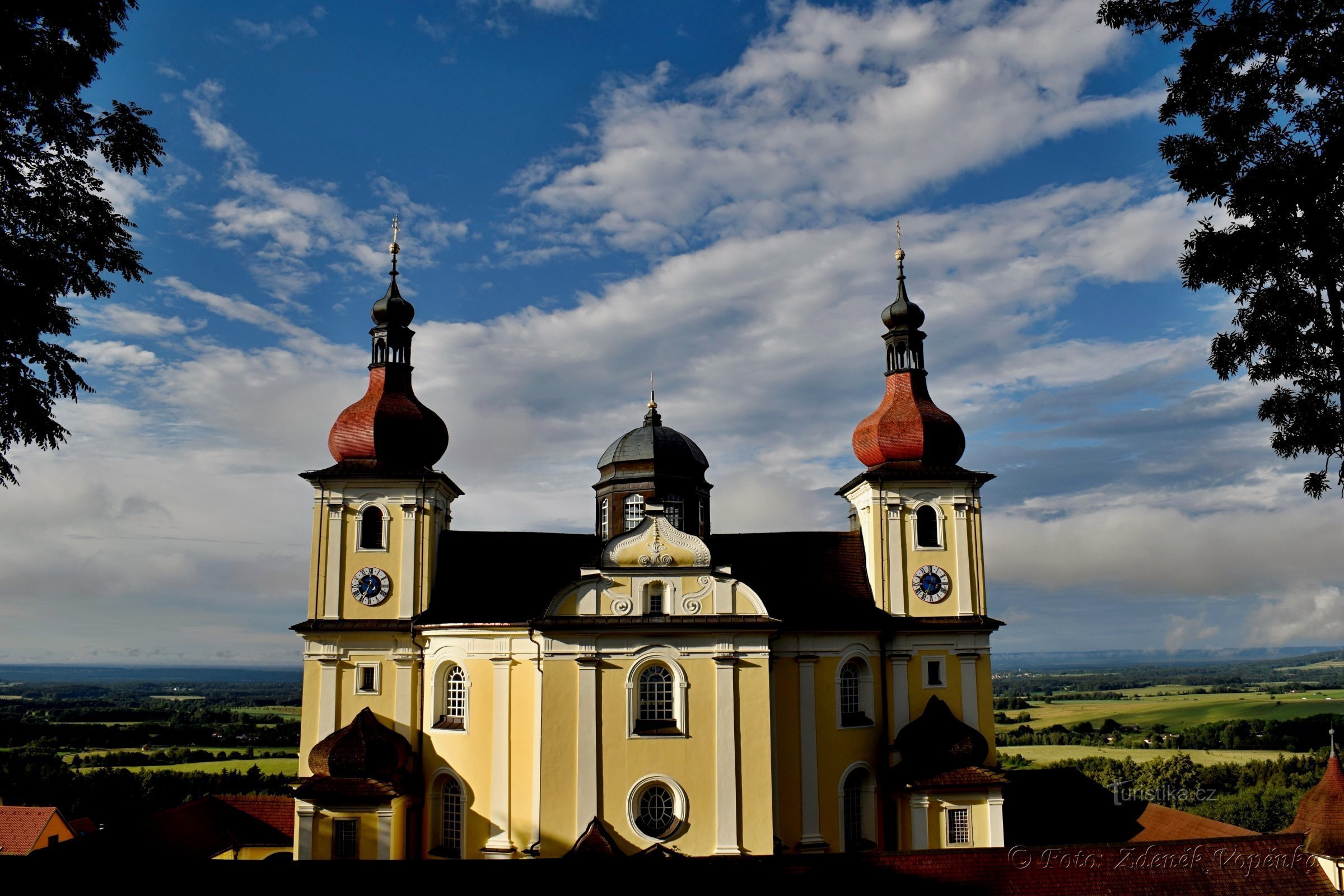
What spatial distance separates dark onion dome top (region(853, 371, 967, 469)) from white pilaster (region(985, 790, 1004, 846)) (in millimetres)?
9671

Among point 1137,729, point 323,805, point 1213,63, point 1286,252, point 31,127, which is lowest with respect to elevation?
point 1137,729

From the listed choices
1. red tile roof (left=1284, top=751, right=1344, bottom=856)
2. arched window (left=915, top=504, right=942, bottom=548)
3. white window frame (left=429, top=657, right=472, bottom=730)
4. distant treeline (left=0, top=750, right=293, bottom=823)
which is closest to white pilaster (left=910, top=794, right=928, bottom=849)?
arched window (left=915, top=504, right=942, bottom=548)

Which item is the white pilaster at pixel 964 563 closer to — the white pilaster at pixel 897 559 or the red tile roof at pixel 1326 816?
the white pilaster at pixel 897 559

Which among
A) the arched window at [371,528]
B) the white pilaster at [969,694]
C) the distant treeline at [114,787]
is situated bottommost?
the distant treeline at [114,787]

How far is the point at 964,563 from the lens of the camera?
96.4 feet

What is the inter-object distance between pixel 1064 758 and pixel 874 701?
50.3 metres

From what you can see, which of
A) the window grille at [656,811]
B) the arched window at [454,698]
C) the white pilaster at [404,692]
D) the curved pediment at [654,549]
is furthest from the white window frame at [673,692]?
the white pilaster at [404,692]

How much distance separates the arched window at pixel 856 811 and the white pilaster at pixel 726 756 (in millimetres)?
4171

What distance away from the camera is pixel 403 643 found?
2816 cm

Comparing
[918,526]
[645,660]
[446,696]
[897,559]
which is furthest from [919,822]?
[446,696]

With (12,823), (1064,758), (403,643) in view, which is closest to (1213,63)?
(403,643)

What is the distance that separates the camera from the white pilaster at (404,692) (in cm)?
2764

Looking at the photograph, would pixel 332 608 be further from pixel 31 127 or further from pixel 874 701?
pixel 31 127

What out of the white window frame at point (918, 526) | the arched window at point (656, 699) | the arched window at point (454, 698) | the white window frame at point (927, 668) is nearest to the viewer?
the arched window at point (656, 699)
